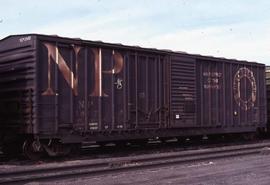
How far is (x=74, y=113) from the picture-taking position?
1419 cm

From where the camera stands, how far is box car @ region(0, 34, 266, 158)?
13.6 m

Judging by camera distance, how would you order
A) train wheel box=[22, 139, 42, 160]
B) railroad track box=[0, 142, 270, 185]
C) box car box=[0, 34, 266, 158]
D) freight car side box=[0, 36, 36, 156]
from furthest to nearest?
train wheel box=[22, 139, 42, 160] → box car box=[0, 34, 266, 158] → freight car side box=[0, 36, 36, 156] → railroad track box=[0, 142, 270, 185]

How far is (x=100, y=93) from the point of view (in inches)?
585

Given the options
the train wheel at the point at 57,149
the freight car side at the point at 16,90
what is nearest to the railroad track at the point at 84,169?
the train wheel at the point at 57,149

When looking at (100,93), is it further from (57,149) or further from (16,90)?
(16,90)

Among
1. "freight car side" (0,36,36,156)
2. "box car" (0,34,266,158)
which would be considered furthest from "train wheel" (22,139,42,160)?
"freight car side" (0,36,36,156)

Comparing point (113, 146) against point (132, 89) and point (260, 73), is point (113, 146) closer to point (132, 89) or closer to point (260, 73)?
point (132, 89)

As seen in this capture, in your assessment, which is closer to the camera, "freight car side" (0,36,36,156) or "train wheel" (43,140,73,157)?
"freight car side" (0,36,36,156)

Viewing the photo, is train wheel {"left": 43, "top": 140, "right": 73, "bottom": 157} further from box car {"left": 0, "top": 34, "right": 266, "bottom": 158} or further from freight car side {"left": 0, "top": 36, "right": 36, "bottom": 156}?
freight car side {"left": 0, "top": 36, "right": 36, "bottom": 156}

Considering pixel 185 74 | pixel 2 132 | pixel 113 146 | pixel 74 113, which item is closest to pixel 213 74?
pixel 185 74

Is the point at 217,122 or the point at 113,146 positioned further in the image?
the point at 217,122

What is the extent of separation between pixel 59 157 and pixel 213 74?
291 inches

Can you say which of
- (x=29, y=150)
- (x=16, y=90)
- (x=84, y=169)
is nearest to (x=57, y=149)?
(x=29, y=150)

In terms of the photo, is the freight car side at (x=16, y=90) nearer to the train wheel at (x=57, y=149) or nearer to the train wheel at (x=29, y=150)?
the train wheel at (x=29, y=150)
